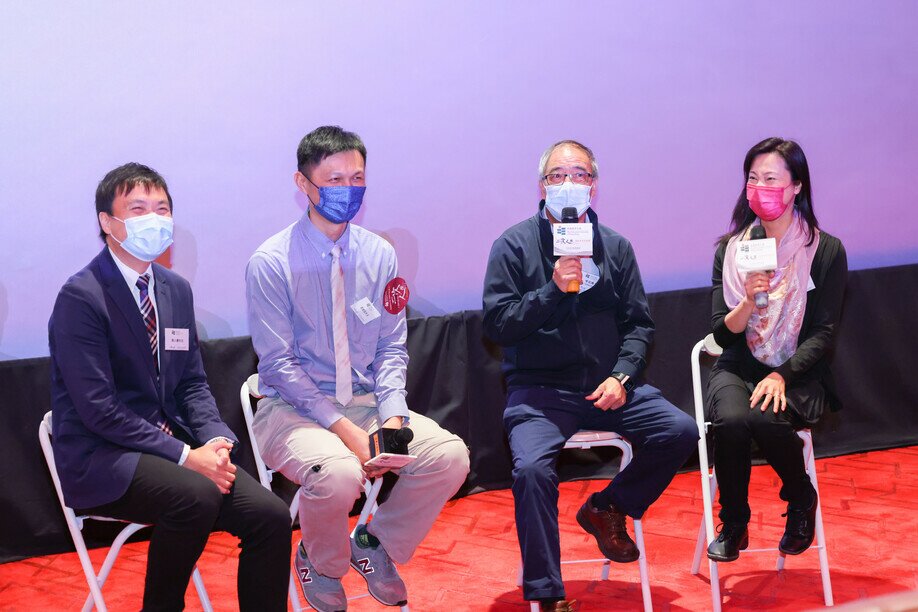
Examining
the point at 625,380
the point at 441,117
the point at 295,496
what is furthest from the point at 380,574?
the point at 441,117

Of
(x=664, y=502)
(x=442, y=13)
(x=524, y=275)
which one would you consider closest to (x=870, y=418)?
(x=664, y=502)

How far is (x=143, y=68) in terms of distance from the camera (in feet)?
13.7

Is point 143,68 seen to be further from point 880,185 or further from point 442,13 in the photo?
point 880,185

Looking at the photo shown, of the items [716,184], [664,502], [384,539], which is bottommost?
[664,502]

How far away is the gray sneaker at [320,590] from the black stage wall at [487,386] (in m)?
1.37

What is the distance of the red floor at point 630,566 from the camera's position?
138 inches

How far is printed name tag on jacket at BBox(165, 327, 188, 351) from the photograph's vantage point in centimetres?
310

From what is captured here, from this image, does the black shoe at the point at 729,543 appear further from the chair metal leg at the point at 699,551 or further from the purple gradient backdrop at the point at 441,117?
the purple gradient backdrop at the point at 441,117

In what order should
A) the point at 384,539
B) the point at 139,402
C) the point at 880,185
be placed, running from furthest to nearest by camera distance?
1. the point at 880,185
2. the point at 384,539
3. the point at 139,402

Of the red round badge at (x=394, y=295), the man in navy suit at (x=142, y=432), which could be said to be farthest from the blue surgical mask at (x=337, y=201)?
the man in navy suit at (x=142, y=432)

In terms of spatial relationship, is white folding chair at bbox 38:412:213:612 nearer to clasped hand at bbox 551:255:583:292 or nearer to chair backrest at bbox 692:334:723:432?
clasped hand at bbox 551:255:583:292

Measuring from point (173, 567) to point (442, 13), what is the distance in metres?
2.95

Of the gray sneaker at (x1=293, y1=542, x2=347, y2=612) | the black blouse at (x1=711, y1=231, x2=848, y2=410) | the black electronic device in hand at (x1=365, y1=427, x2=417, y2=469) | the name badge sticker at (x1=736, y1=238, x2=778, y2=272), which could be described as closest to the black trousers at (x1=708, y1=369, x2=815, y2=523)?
the black blouse at (x1=711, y1=231, x2=848, y2=410)

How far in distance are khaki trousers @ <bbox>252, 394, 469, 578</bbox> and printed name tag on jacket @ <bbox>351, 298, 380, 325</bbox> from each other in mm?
268
